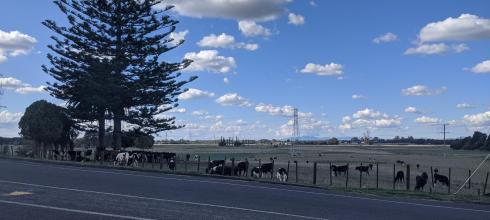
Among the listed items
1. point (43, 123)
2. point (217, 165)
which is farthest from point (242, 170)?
point (43, 123)

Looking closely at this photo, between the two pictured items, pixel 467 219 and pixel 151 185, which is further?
pixel 151 185

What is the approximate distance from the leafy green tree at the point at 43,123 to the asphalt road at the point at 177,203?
83.7 feet

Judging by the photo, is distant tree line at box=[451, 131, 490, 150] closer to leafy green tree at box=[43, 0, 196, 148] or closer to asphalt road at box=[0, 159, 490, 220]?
leafy green tree at box=[43, 0, 196, 148]

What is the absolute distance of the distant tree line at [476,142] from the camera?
13975 cm

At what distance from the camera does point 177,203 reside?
1170 cm

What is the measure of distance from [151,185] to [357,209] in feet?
19.9

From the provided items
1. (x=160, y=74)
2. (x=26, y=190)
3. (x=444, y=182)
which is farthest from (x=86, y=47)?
(x=26, y=190)

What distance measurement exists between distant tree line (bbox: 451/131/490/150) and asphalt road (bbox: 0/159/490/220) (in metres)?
134

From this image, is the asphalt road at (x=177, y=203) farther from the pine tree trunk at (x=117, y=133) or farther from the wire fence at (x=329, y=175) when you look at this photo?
the pine tree trunk at (x=117, y=133)

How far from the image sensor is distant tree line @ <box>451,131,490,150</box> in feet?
458

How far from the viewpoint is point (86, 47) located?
141ft

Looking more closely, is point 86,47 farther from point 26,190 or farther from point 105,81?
point 26,190

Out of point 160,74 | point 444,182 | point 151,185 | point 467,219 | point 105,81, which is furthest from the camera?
point 160,74

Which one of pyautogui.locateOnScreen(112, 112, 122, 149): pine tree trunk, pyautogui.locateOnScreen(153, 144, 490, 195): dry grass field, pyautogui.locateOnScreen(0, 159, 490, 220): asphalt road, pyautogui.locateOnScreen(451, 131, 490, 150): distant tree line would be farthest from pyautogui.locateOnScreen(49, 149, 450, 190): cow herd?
pyautogui.locateOnScreen(451, 131, 490, 150): distant tree line
